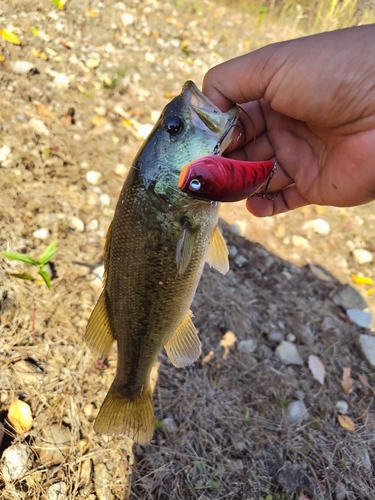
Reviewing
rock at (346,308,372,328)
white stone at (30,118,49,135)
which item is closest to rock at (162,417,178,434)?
rock at (346,308,372,328)

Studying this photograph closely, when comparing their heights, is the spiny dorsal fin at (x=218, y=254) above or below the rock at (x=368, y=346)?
above

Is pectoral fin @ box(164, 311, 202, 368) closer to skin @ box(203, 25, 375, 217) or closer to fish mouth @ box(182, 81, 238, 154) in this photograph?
fish mouth @ box(182, 81, 238, 154)

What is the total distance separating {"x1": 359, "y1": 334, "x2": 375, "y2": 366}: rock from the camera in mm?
3676

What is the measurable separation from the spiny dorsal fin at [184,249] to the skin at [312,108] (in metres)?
0.91

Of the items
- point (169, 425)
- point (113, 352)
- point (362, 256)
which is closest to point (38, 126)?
point (113, 352)

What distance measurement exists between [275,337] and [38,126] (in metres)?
2.98

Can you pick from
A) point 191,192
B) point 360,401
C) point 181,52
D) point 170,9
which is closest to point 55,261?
Result: point 191,192

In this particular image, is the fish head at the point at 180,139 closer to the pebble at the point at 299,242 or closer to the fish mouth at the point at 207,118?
the fish mouth at the point at 207,118

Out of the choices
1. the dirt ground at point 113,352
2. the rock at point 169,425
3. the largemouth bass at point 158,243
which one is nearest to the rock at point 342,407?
the dirt ground at point 113,352

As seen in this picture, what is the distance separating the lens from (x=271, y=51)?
2186 mm

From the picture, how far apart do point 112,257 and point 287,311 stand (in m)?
2.33

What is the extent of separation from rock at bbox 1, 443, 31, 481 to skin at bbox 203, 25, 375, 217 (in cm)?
210

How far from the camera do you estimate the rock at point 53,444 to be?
235 centimetres

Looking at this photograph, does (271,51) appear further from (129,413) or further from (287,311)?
(287,311)
